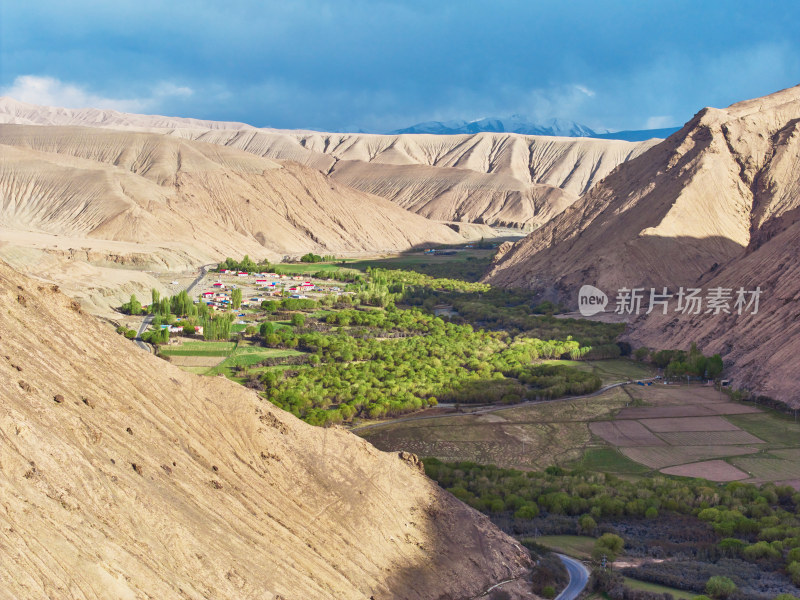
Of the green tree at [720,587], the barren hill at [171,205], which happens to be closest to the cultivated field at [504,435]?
the green tree at [720,587]

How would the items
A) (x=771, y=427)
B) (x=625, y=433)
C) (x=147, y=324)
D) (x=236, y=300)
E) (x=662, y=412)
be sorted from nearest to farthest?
1. (x=625, y=433)
2. (x=771, y=427)
3. (x=662, y=412)
4. (x=147, y=324)
5. (x=236, y=300)

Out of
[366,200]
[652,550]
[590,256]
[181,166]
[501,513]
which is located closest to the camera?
[652,550]

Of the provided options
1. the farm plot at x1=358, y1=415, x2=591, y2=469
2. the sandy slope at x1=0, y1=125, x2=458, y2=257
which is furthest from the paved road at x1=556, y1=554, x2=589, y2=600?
the sandy slope at x1=0, y1=125, x2=458, y2=257

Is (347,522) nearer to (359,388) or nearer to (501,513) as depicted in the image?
(501,513)

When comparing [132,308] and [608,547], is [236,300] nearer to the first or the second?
[132,308]

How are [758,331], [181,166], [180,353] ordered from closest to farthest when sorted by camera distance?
[758,331], [180,353], [181,166]

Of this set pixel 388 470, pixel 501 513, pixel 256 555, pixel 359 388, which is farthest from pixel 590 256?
pixel 256 555

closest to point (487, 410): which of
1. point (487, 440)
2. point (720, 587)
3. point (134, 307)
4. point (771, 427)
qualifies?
point (487, 440)

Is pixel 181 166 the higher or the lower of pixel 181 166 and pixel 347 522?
the higher
